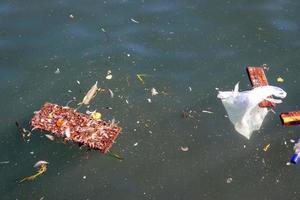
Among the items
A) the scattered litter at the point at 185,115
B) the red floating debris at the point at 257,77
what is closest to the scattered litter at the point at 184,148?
the scattered litter at the point at 185,115

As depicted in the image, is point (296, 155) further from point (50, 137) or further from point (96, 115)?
point (50, 137)

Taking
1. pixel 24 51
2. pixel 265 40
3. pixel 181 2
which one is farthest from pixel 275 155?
pixel 24 51

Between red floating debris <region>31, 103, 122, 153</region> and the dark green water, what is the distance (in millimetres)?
111

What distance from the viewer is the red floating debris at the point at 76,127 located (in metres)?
4.80

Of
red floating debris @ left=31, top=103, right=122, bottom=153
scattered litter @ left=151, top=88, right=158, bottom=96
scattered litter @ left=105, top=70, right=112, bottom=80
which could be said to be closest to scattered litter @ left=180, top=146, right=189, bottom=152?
red floating debris @ left=31, top=103, right=122, bottom=153

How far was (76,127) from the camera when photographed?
492 centimetres

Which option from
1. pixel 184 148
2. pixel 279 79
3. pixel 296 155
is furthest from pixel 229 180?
pixel 279 79

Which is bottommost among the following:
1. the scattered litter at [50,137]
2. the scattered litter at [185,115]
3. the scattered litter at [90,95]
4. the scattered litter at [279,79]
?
the scattered litter at [50,137]

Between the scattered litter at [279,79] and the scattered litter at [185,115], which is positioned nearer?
the scattered litter at [185,115]

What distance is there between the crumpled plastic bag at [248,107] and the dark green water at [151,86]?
0.32 ft

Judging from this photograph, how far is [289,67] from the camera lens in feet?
Answer: 18.6

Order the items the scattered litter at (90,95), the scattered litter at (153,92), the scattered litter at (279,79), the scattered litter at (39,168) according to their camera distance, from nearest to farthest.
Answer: the scattered litter at (39,168) < the scattered litter at (90,95) < the scattered litter at (153,92) < the scattered litter at (279,79)

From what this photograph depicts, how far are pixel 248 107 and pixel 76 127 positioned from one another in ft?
6.52

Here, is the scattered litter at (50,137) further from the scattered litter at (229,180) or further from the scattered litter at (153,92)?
the scattered litter at (229,180)
